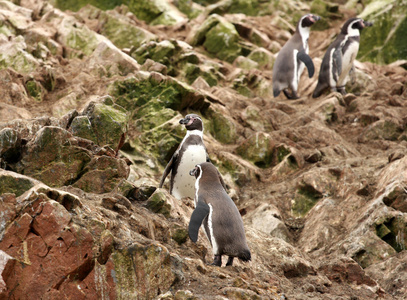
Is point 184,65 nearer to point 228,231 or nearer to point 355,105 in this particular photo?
point 355,105

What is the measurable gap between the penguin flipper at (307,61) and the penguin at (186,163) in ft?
20.4

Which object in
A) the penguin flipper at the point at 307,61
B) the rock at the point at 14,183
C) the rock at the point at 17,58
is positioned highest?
the rock at the point at 14,183

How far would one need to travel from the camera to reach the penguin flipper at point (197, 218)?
569cm

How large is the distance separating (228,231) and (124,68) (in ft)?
26.3

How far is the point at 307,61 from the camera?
48.5 ft

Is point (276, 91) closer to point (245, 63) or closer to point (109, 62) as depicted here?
point (245, 63)

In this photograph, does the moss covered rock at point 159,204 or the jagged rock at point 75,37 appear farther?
the jagged rock at point 75,37

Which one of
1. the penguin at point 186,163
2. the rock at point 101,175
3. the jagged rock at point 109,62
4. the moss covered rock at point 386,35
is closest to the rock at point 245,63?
the moss covered rock at point 386,35

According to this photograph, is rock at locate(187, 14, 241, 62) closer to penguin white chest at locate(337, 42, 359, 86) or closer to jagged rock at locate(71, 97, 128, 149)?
penguin white chest at locate(337, 42, 359, 86)

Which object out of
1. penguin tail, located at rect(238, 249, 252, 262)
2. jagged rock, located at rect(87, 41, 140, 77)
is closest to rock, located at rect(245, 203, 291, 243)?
penguin tail, located at rect(238, 249, 252, 262)

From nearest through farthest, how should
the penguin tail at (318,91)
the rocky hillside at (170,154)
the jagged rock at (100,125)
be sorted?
the rocky hillside at (170,154) → the jagged rock at (100,125) → the penguin tail at (318,91)

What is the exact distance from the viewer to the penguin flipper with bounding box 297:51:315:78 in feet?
47.6

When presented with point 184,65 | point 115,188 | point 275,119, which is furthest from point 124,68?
point 115,188

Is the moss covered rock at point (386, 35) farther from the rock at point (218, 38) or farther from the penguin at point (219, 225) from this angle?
the penguin at point (219, 225)
